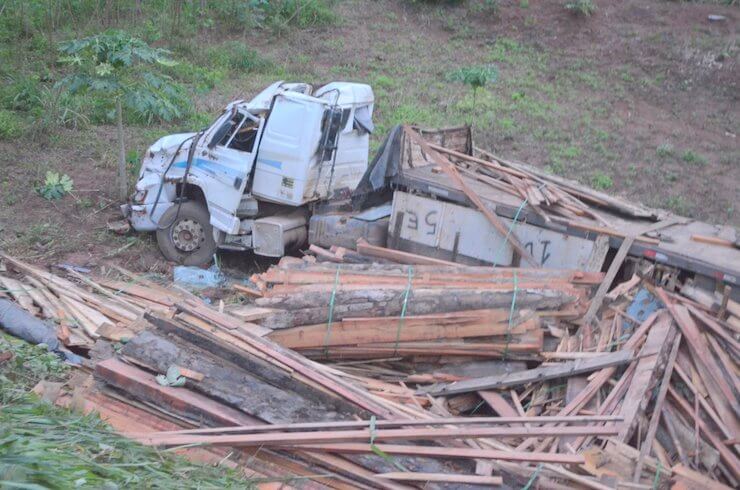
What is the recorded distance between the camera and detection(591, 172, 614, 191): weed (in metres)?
16.9

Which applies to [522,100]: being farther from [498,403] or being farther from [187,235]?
[498,403]

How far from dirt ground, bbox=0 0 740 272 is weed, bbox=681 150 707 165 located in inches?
0.9

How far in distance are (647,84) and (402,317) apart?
16.9m

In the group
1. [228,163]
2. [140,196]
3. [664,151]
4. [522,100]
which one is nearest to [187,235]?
[140,196]

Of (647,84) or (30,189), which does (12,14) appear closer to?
(30,189)

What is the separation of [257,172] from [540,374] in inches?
250

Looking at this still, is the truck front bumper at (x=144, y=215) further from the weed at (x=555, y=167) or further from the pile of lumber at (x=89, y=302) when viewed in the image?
the weed at (x=555, y=167)

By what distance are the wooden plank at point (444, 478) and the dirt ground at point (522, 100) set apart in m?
7.75

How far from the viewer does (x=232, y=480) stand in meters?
5.61

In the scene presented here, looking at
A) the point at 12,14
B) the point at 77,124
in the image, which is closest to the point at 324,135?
the point at 77,124

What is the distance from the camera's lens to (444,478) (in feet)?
20.1

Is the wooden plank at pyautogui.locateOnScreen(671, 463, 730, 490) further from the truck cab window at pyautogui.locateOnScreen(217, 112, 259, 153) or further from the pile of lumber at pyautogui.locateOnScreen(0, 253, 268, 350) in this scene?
the truck cab window at pyautogui.locateOnScreen(217, 112, 259, 153)

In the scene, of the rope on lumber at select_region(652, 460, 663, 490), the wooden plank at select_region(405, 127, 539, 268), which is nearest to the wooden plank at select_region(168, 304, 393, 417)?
the rope on lumber at select_region(652, 460, 663, 490)

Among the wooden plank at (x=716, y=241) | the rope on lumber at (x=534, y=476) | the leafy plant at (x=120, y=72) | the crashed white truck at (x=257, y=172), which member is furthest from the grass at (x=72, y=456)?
the leafy plant at (x=120, y=72)
